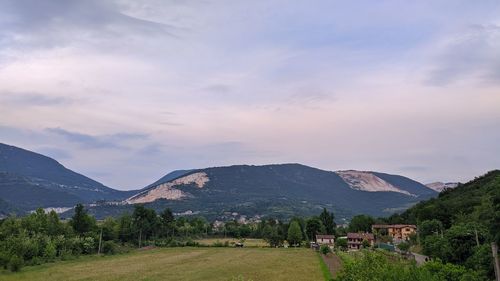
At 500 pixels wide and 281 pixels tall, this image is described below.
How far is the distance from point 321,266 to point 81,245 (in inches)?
1960

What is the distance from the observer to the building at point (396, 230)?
134 m

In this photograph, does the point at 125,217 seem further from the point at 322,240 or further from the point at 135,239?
the point at 322,240

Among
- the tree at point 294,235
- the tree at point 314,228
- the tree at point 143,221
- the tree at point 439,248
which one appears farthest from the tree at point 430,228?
the tree at point 143,221

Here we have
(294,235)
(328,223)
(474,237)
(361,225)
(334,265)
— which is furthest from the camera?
(361,225)

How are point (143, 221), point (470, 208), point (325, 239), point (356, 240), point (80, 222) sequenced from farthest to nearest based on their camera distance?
point (325, 239) → point (356, 240) → point (143, 221) → point (80, 222) → point (470, 208)

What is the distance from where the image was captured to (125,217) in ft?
396

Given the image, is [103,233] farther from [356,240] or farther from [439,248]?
[439,248]

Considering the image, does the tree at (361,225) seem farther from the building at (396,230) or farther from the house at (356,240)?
the house at (356,240)

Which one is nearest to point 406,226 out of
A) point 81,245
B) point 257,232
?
point 257,232

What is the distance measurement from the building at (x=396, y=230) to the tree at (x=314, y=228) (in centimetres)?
1713

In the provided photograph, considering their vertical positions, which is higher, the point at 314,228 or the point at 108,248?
the point at 314,228

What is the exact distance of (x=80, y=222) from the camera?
344 ft

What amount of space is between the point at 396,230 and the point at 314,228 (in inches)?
1036

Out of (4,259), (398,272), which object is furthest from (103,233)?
(398,272)
